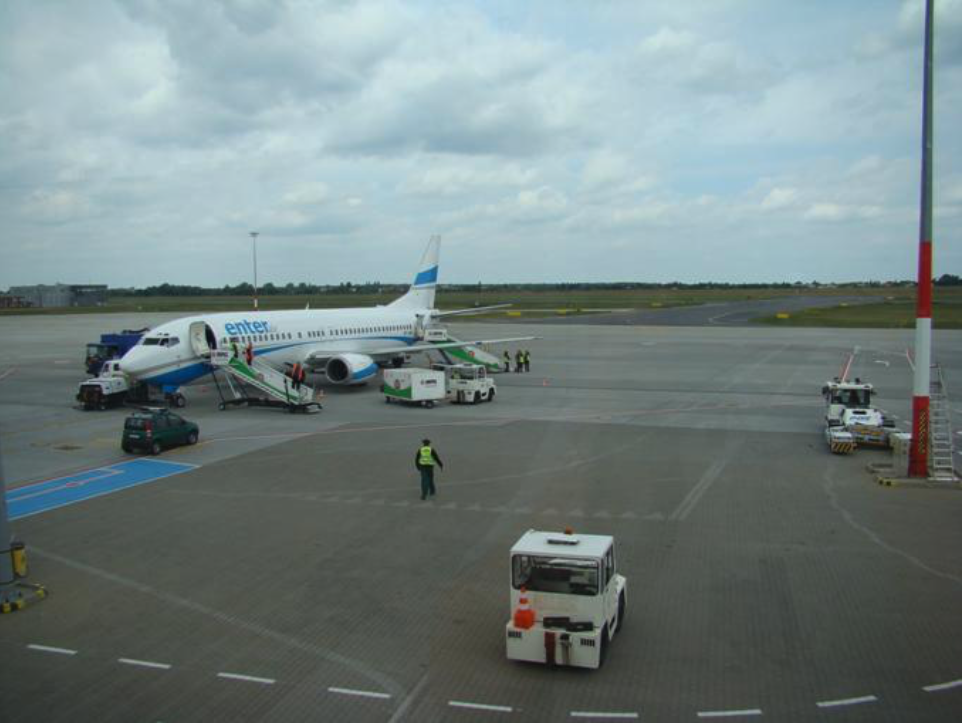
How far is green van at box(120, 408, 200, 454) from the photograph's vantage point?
2761cm

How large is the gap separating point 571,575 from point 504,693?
6.51 ft

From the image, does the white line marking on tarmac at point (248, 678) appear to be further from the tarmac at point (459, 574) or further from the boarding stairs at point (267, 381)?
the boarding stairs at point (267, 381)

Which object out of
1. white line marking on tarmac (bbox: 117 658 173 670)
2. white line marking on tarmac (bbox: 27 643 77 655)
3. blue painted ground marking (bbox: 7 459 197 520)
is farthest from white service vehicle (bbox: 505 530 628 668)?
blue painted ground marking (bbox: 7 459 197 520)

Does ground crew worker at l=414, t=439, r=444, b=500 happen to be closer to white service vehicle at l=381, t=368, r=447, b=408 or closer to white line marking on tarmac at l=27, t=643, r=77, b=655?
white line marking on tarmac at l=27, t=643, r=77, b=655

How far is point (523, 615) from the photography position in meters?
12.1

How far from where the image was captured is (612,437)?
3038cm

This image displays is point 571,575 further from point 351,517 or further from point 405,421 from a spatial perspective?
point 405,421

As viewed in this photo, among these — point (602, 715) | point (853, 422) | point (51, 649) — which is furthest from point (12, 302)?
point (602, 715)

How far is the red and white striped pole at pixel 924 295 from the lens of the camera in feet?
75.7

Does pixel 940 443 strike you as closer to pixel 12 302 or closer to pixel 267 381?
pixel 267 381

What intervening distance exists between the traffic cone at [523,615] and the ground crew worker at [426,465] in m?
9.07

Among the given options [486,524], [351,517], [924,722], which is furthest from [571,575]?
[351,517]

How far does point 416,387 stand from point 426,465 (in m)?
16.5

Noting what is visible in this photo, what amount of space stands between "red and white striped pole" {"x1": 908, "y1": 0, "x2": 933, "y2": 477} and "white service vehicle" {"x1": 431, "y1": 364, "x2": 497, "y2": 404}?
20.3 meters
